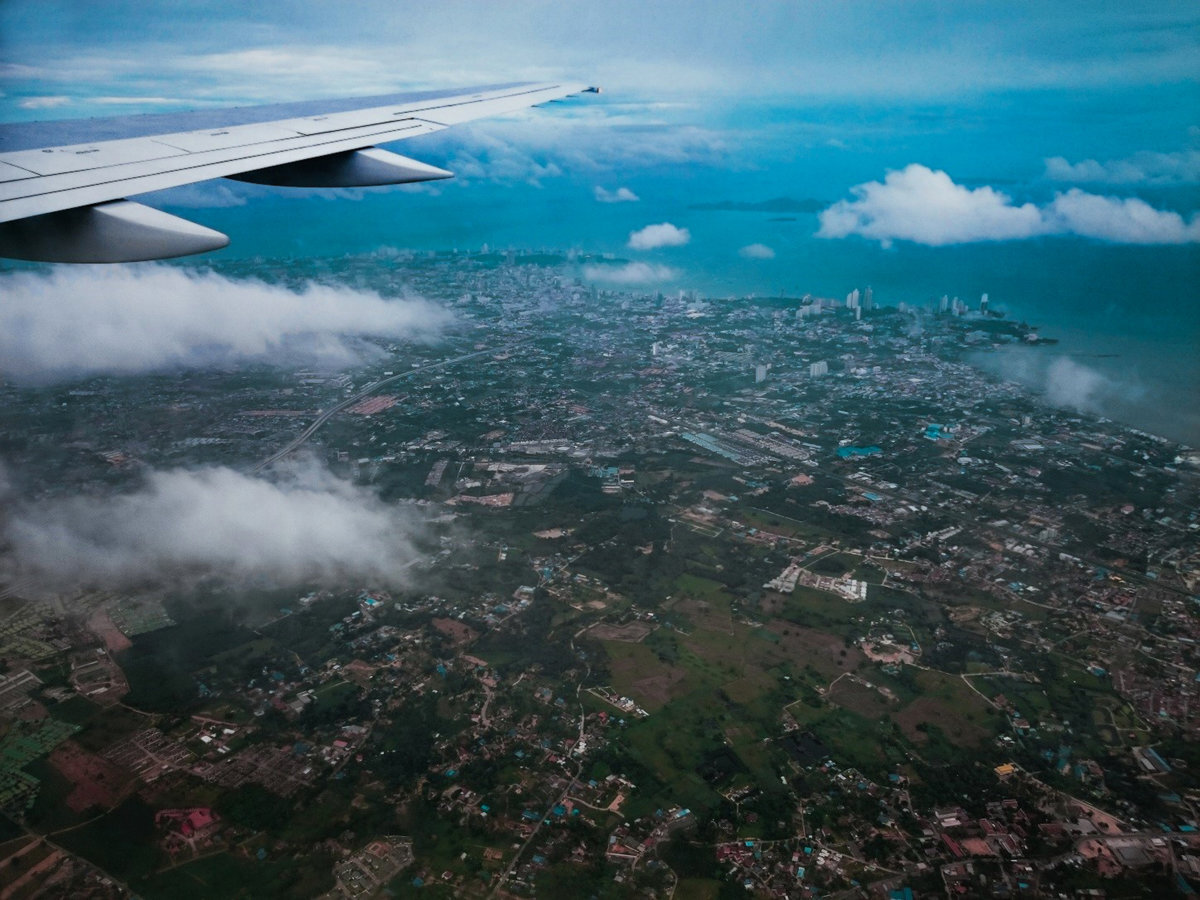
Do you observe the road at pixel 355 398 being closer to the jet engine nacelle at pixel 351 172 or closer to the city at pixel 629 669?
the city at pixel 629 669

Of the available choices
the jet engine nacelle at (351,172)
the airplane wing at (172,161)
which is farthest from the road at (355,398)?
the jet engine nacelle at (351,172)

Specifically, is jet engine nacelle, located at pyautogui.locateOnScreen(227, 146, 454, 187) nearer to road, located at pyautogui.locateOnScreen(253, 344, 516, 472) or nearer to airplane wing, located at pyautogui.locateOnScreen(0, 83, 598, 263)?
airplane wing, located at pyautogui.locateOnScreen(0, 83, 598, 263)

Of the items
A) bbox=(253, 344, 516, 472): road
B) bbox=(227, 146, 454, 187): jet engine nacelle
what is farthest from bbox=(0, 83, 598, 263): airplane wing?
bbox=(253, 344, 516, 472): road

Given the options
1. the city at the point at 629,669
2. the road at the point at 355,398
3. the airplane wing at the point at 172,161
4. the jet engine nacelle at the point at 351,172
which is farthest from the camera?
the road at the point at 355,398

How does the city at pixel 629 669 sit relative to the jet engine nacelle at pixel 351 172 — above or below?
below

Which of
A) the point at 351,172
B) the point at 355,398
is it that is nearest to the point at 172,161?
the point at 351,172

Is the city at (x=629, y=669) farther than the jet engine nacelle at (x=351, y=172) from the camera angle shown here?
Yes

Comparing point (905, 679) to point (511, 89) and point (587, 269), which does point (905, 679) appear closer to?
point (511, 89)

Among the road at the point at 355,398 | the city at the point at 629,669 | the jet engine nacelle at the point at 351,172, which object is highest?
the jet engine nacelle at the point at 351,172
